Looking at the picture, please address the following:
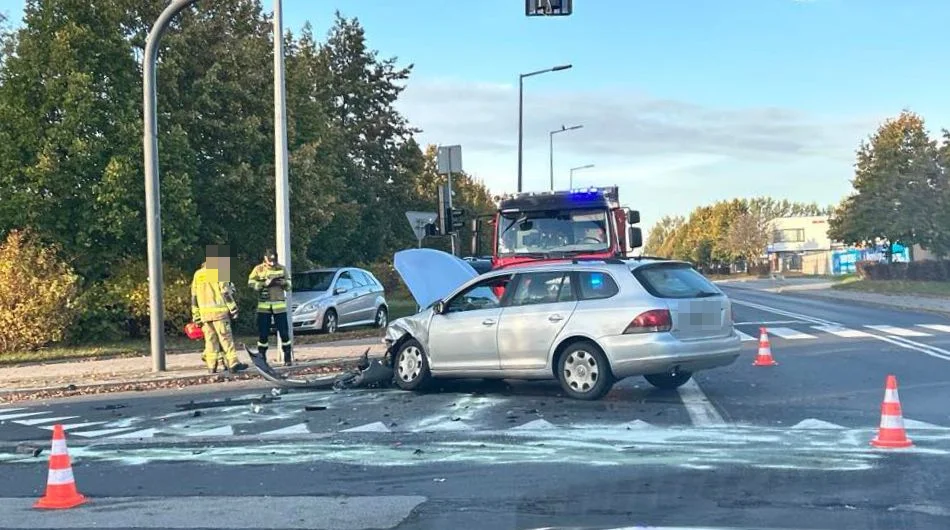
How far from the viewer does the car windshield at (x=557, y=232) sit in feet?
48.0

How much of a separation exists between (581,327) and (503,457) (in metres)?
2.86

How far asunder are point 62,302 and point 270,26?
9678mm

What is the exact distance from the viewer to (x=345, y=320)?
20.0 meters

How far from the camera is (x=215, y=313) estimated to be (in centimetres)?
1328

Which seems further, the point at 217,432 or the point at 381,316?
the point at 381,316

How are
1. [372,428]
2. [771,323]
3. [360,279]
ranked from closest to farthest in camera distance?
[372,428]
[360,279]
[771,323]

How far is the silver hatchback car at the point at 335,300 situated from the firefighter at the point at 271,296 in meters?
4.31

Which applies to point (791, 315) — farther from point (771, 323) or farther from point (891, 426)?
point (891, 426)

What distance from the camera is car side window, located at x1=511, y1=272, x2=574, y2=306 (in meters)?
10.3

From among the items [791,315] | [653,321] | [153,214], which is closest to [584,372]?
[653,321]

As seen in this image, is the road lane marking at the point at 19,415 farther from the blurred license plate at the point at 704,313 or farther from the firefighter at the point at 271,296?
the blurred license plate at the point at 704,313

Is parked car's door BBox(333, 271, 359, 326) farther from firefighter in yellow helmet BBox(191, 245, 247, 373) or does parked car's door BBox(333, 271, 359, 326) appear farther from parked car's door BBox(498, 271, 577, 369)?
parked car's door BBox(498, 271, 577, 369)

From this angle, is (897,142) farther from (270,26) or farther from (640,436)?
(640,436)

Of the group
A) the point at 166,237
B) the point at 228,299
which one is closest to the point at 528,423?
the point at 228,299
